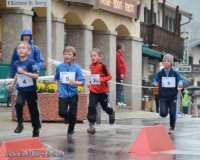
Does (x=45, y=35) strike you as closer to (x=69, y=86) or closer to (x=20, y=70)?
(x=69, y=86)

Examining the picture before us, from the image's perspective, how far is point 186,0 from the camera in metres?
158

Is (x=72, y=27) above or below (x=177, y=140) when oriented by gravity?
above

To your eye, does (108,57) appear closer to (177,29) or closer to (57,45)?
(57,45)

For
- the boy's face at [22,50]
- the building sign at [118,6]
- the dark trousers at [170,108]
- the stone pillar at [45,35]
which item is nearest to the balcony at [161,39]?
Result: the building sign at [118,6]

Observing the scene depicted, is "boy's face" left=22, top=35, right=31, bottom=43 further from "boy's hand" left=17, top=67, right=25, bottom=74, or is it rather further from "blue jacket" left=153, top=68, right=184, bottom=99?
"blue jacket" left=153, top=68, right=184, bottom=99

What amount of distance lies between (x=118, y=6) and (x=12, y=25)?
7.33m

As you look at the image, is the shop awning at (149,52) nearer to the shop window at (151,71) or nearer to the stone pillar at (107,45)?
the shop window at (151,71)

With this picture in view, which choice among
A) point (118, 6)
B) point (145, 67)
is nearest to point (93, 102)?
point (118, 6)

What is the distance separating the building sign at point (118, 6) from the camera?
83.3ft

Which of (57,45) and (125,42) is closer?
(57,45)

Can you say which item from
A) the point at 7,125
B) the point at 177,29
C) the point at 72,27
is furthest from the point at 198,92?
the point at 7,125

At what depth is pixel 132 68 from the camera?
29953mm

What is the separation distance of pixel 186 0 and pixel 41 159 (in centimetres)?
15153

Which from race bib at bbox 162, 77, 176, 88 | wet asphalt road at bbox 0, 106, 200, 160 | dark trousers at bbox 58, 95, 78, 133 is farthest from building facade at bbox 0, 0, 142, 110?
dark trousers at bbox 58, 95, 78, 133
